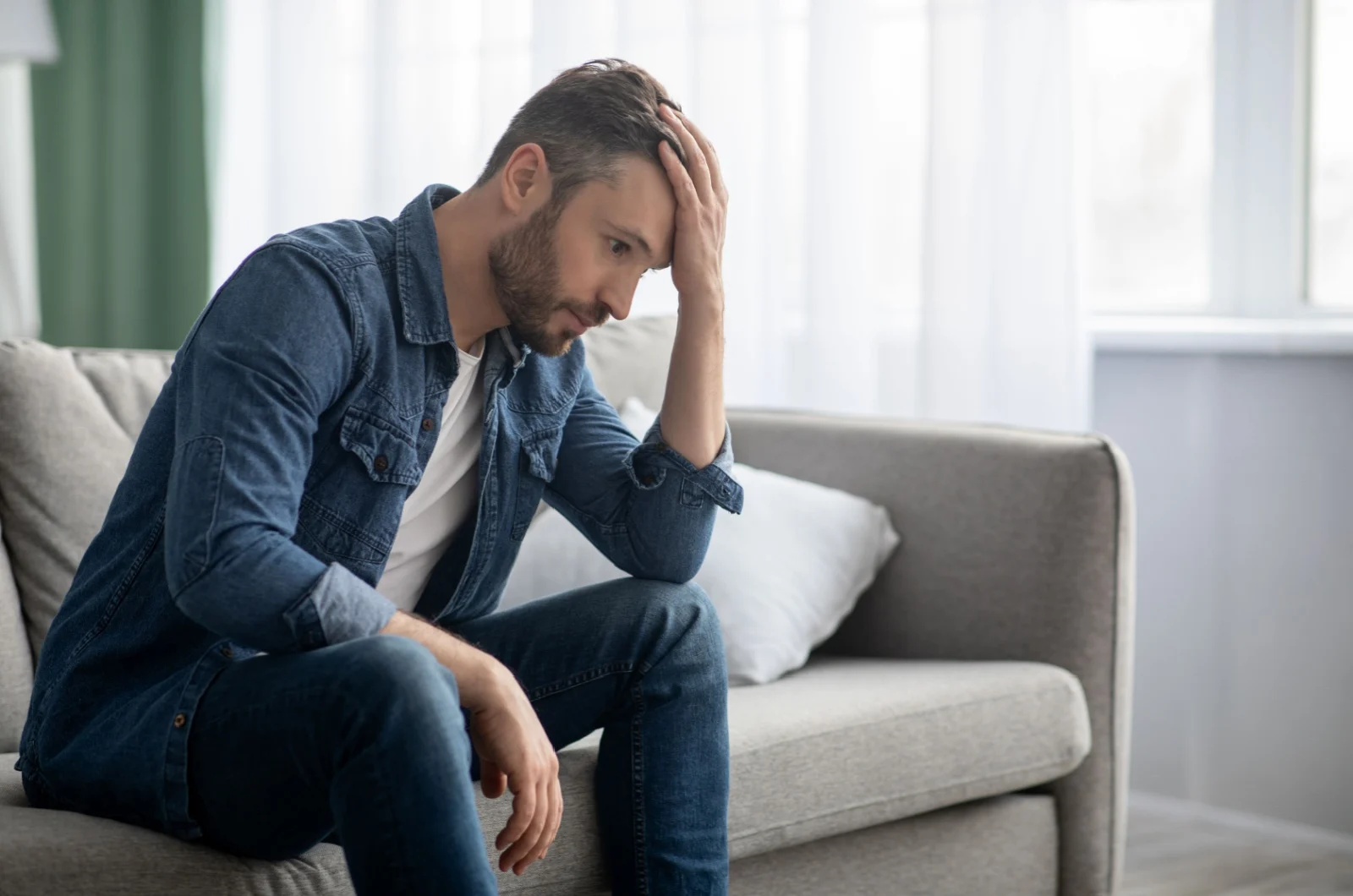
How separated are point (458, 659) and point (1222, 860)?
63.2 inches

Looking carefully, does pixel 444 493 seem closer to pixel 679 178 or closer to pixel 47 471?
pixel 679 178

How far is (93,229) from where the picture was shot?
3.59m

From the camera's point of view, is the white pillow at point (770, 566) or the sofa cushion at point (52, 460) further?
the white pillow at point (770, 566)

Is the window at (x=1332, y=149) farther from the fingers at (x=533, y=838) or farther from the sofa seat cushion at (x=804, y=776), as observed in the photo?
the fingers at (x=533, y=838)

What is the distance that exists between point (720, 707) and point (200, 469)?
0.52 metres

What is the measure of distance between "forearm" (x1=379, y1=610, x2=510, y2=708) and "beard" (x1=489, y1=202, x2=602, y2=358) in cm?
30

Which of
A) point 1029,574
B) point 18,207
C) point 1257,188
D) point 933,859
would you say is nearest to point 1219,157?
point 1257,188

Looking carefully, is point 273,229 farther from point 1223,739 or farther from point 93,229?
point 1223,739

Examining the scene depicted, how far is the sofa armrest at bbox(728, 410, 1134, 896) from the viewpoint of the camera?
5.93 feet

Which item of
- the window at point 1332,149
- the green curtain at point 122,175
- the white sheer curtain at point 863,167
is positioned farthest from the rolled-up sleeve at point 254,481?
the green curtain at point 122,175

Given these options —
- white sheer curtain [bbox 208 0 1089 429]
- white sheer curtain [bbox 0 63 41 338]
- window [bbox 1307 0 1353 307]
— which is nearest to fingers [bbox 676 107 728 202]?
white sheer curtain [bbox 208 0 1089 429]

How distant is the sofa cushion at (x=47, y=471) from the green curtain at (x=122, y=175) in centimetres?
193

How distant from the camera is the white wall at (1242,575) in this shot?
2.35 meters

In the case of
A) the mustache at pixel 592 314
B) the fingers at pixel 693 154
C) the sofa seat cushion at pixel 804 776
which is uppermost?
the fingers at pixel 693 154
